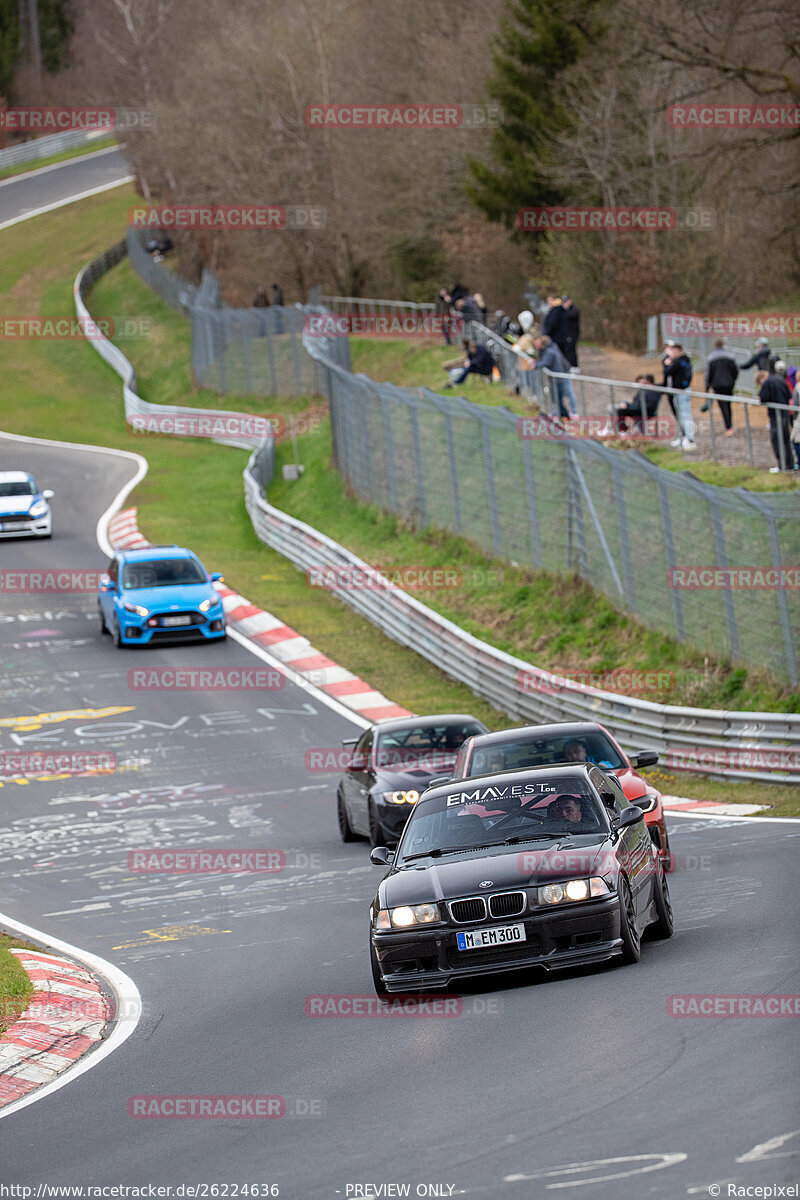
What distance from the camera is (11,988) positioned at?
1149cm

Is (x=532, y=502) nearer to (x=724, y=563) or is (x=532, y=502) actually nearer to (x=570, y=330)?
(x=570, y=330)

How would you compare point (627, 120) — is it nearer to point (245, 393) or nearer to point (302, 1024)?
point (245, 393)

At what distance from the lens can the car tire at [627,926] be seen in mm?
9539

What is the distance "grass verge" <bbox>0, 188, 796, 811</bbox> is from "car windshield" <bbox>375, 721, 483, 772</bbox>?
3633 millimetres

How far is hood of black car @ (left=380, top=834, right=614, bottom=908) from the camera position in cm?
951

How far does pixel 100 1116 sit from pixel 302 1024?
1.88 meters

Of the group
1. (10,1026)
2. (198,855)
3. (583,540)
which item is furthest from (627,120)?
(10,1026)

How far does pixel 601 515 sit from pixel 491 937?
1585 cm

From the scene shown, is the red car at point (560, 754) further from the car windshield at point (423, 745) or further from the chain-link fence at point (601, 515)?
the chain-link fence at point (601, 515)

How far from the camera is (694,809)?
60.4 ft

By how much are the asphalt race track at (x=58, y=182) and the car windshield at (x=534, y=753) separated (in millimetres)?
80451

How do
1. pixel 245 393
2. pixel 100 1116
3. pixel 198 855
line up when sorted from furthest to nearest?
pixel 245 393
pixel 198 855
pixel 100 1116

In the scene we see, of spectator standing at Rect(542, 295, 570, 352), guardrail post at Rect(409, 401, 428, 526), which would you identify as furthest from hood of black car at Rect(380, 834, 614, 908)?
guardrail post at Rect(409, 401, 428, 526)

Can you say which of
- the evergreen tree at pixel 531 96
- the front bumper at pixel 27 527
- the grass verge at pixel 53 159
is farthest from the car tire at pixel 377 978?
the grass verge at pixel 53 159
